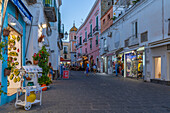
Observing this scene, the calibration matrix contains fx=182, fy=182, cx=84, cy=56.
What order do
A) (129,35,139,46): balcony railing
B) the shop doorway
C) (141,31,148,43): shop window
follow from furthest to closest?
(129,35,139,46): balcony railing
(141,31,148,43): shop window
the shop doorway

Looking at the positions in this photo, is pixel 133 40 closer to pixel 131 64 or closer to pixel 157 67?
pixel 131 64

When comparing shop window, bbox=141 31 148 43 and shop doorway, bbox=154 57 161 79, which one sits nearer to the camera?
shop doorway, bbox=154 57 161 79

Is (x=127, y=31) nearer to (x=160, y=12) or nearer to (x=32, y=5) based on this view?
(x=160, y=12)

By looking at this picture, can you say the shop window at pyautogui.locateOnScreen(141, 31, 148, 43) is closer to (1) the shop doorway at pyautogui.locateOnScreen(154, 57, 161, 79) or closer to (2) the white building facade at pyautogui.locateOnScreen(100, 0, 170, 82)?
(2) the white building facade at pyautogui.locateOnScreen(100, 0, 170, 82)

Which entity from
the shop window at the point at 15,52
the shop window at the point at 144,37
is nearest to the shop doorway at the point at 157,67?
the shop window at the point at 144,37

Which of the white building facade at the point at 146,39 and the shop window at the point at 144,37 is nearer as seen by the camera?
the white building facade at the point at 146,39

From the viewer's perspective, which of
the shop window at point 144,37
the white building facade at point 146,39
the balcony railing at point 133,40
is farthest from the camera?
the balcony railing at point 133,40

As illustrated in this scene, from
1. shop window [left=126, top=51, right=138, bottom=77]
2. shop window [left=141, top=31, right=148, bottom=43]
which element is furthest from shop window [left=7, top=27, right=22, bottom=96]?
shop window [left=126, top=51, right=138, bottom=77]

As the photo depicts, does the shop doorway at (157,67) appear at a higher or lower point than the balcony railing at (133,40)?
lower

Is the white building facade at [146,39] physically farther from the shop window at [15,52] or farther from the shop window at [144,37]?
the shop window at [15,52]

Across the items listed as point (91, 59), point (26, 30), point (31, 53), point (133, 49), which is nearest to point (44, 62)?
point (31, 53)

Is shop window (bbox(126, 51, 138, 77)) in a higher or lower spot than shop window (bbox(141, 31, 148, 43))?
lower

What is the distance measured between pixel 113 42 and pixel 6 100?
61.1 feet

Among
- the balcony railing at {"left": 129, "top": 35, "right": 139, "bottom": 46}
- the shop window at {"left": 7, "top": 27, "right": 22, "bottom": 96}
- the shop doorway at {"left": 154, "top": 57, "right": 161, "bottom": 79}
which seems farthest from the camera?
the balcony railing at {"left": 129, "top": 35, "right": 139, "bottom": 46}
